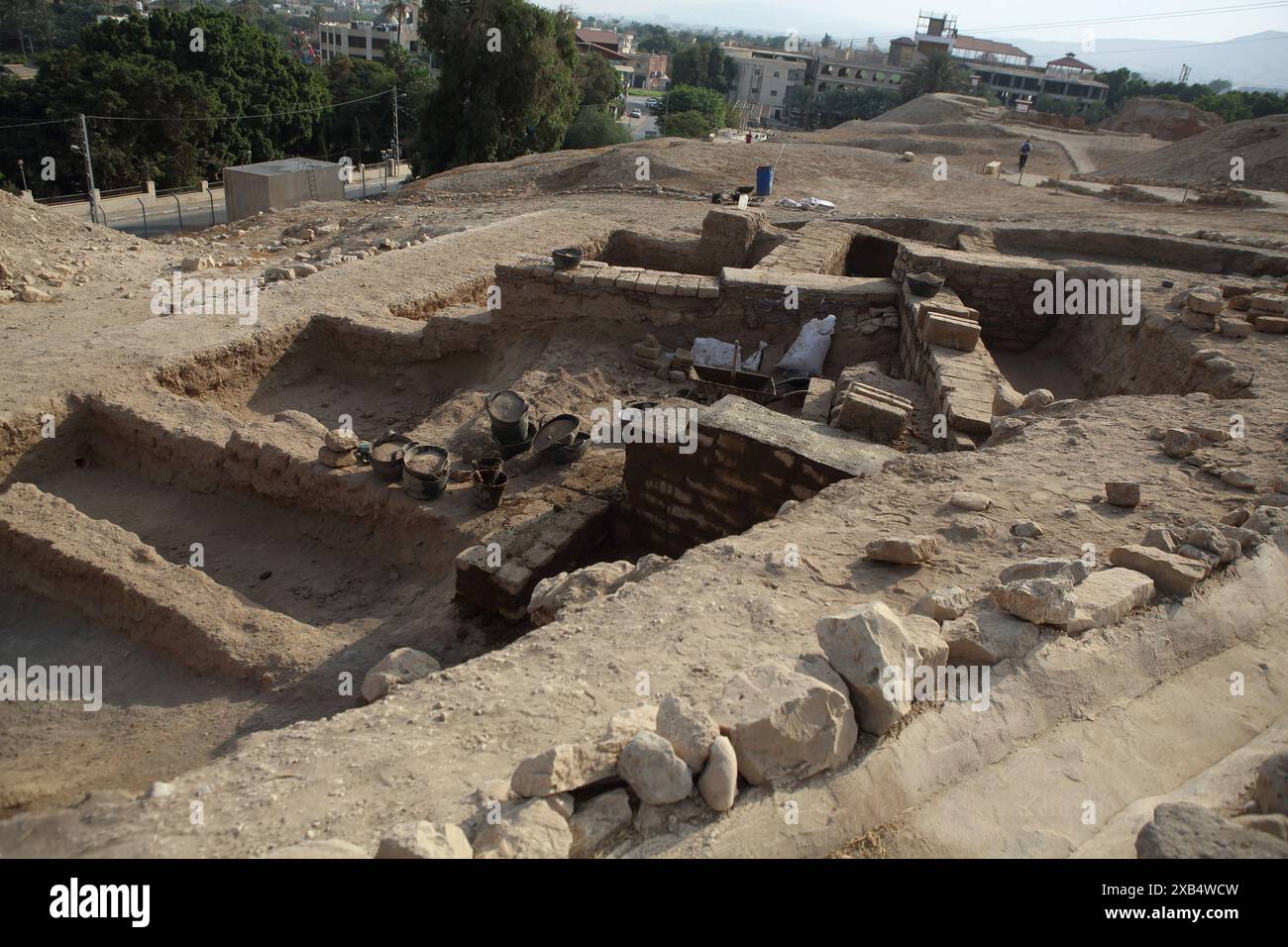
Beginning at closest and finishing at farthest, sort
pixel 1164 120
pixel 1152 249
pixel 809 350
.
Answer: pixel 809 350, pixel 1152 249, pixel 1164 120

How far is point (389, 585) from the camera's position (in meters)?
5.80

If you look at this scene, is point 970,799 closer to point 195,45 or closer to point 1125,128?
point 195,45

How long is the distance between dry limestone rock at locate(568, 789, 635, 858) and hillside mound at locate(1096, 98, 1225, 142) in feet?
115

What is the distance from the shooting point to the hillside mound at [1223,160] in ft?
57.9

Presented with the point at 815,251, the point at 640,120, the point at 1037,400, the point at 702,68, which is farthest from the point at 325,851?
the point at 702,68

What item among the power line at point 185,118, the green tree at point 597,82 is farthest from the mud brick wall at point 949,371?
the green tree at point 597,82

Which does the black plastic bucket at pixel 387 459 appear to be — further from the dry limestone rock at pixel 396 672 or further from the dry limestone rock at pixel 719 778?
the dry limestone rock at pixel 719 778

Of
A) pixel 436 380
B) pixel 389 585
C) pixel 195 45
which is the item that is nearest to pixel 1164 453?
pixel 389 585

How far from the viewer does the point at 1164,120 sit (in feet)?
101

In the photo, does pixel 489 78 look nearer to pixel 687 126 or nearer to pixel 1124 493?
pixel 687 126

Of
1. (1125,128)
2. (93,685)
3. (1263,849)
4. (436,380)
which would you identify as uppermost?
(1125,128)

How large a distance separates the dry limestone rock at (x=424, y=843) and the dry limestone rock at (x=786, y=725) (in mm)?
792

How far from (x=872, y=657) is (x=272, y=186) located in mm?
16442
